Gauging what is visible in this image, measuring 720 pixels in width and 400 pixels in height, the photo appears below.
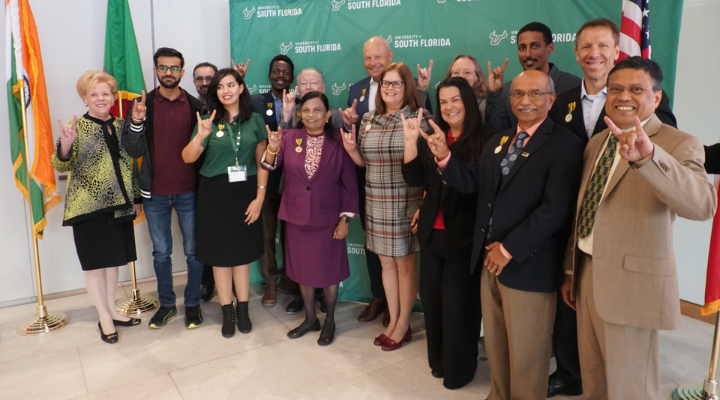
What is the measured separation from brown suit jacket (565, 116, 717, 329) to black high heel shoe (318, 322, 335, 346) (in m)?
1.99

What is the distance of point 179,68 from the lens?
355cm

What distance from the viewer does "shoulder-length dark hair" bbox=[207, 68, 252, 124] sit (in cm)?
328

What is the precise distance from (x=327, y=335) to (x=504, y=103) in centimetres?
199

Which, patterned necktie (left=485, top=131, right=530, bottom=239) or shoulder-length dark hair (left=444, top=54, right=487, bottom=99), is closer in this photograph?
patterned necktie (left=485, top=131, right=530, bottom=239)

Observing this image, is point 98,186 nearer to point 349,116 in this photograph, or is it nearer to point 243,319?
point 243,319

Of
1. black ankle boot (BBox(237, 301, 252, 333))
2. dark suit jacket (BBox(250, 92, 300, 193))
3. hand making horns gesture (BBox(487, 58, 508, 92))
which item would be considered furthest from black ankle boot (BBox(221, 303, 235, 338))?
hand making horns gesture (BBox(487, 58, 508, 92))

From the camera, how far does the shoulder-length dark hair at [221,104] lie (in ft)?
10.7

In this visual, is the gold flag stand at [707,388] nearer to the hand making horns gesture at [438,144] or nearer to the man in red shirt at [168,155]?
the hand making horns gesture at [438,144]

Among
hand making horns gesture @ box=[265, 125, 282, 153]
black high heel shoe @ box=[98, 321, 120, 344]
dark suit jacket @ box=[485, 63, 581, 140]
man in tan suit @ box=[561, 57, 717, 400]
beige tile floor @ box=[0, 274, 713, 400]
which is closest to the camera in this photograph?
man in tan suit @ box=[561, 57, 717, 400]

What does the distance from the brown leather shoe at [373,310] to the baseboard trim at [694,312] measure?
238cm

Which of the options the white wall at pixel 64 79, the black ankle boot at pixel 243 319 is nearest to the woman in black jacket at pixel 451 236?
the black ankle boot at pixel 243 319

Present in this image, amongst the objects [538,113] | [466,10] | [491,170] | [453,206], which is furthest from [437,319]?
[466,10]

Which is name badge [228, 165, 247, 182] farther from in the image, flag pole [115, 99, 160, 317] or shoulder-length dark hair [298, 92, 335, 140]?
flag pole [115, 99, 160, 317]

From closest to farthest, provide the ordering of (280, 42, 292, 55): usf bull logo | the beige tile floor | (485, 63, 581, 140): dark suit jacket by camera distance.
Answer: the beige tile floor
(485, 63, 581, 140): dark suit jacket
(280, 42, 292, 55): usf bull logo
